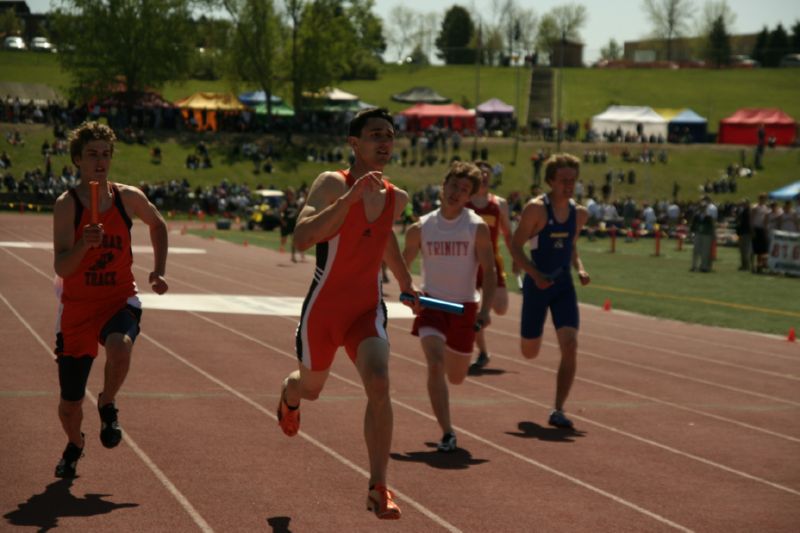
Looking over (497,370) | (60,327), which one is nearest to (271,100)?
(497,370)

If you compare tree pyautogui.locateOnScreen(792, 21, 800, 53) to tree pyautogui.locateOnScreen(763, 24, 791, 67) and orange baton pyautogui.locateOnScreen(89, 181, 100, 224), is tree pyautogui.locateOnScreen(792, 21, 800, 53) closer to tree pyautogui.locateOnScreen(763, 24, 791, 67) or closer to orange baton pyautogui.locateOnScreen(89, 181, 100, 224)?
tree pyautogui.locateOnScreen(763, 24, 791, 67)

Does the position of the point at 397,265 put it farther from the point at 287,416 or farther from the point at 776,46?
the point at 776,46

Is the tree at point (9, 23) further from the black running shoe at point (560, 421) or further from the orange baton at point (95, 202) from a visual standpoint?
the orange baton at point (95, 202)

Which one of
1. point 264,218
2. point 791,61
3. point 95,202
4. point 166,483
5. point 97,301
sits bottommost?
point 264,218

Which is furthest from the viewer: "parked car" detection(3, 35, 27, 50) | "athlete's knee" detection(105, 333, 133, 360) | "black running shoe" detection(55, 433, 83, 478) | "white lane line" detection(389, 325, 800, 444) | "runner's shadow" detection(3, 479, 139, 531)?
"parked car" detection(3, 35, 27, 50)

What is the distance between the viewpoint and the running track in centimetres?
672

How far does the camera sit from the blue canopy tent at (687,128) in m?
77.3

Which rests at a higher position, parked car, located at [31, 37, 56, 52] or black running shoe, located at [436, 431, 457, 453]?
parked car, located at [31, 37, 56, 52]

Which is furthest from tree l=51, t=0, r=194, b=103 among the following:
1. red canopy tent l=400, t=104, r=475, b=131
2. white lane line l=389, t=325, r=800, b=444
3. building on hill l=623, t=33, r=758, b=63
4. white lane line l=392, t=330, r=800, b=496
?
building on hill l=623, t=33, r=758, b=63

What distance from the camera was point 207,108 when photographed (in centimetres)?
6881

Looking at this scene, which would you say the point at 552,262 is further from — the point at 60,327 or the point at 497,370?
the point at 60,327

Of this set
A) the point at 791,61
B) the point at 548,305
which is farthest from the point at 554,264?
the point at 791,61

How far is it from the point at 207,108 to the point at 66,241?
63043 mm

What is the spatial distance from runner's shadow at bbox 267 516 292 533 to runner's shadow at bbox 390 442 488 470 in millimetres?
1738
